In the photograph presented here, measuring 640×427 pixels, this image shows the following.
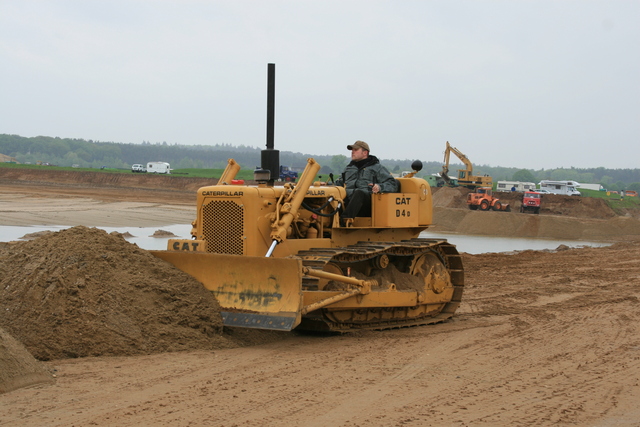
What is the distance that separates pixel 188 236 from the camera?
23.2m

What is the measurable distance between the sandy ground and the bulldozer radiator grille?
1.37m

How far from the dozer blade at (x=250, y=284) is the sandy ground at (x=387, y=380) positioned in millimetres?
388

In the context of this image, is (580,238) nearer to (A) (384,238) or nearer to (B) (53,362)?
(A) (384,238)

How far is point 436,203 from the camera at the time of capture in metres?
53.3

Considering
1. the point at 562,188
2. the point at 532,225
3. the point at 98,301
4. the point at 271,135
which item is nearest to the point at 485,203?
the point at 532,225

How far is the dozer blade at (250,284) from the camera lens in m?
8.17

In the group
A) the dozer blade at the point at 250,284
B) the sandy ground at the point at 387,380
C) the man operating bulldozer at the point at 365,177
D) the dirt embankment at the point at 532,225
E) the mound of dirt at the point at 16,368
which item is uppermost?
the man operating bulldozer at the point at 365,177

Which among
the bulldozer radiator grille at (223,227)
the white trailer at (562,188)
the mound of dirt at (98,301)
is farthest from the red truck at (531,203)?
the mound of dirt at (98,301)

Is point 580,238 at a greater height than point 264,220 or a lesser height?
lesser

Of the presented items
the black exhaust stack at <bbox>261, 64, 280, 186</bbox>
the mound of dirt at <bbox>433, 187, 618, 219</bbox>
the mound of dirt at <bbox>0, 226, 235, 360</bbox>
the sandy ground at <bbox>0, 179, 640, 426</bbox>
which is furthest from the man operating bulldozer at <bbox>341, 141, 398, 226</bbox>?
the mound of dirt at <bbox>433, 187, 618, 219</bbox>

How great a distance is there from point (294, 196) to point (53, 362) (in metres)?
3.52

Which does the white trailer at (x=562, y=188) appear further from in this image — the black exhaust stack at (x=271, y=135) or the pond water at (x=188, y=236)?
the black exhaust stack at (x=271, y=135)

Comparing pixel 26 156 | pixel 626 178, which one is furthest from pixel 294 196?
pixel 626 178

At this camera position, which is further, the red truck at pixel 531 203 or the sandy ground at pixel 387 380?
the red truck at pixel 531 203
